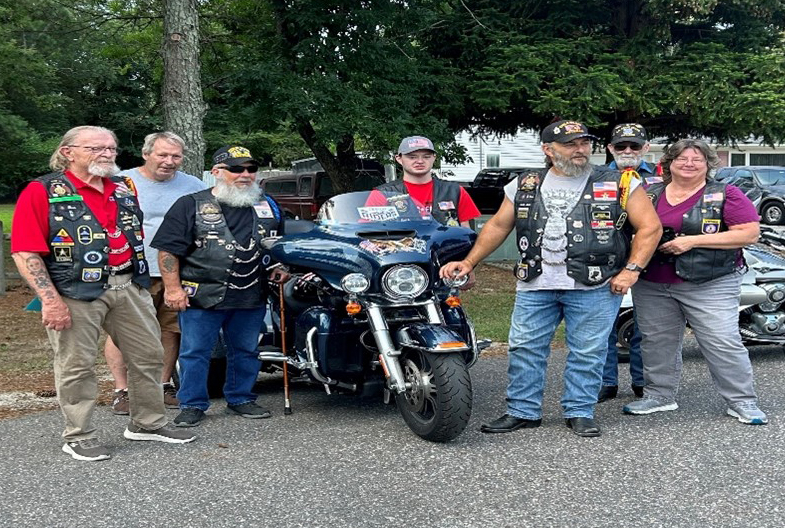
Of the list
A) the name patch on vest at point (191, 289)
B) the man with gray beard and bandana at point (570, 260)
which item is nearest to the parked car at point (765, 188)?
the man with gray beard and bandana at point (570, 260)

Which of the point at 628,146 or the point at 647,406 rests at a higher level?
the point at 628,146

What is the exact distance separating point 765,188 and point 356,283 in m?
20.6

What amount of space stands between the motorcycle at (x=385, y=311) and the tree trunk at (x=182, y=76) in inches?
152

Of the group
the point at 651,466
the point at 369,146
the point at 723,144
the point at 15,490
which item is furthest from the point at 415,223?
the point at 723,144

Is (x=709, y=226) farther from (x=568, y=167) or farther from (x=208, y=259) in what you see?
(x=208, y=259)

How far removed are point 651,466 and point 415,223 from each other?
194cm

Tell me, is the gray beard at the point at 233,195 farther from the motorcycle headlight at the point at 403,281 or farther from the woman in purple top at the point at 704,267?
the woman in purple top at the point at 704,267

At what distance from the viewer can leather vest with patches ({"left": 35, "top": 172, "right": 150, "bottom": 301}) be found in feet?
14.9

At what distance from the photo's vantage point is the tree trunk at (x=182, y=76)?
352 inches

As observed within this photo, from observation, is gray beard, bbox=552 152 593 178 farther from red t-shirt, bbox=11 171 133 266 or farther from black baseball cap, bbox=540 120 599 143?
red t-shirt, bbox=11 171 133 266

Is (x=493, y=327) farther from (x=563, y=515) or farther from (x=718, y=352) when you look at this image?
(x=563, y=515)

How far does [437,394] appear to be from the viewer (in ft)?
15.2

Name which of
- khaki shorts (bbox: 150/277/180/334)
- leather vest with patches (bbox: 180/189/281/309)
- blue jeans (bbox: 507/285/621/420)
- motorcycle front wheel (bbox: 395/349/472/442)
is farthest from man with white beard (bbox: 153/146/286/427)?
blue jeans (bbox: 507/285/621/420)

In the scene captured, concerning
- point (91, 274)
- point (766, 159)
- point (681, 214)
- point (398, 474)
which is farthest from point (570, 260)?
point (766, 159)
